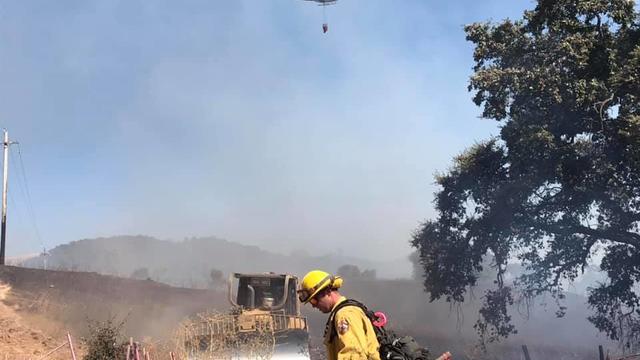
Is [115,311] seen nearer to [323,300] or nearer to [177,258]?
[323,300]

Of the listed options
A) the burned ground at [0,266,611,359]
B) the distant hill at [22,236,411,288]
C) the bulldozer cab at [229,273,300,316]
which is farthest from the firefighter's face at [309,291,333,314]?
the distant hill at [22,236,411,288]

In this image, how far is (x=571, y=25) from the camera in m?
17.9

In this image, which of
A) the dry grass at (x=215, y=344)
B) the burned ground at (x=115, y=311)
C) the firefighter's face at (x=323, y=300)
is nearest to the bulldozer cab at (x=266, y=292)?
the burned ground at (x=115, y=311)

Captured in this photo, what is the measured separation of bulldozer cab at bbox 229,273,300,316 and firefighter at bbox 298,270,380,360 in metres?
12.4

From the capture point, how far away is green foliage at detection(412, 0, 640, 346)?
17188mm

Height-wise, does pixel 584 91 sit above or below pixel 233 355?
above

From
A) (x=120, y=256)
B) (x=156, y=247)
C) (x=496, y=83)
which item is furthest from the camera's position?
(x=156, y=247)

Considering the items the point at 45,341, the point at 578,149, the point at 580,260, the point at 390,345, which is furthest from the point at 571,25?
the point at 45,341

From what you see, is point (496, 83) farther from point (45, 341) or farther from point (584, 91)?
point (45, 341)

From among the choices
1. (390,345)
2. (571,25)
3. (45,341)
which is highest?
(571,25)

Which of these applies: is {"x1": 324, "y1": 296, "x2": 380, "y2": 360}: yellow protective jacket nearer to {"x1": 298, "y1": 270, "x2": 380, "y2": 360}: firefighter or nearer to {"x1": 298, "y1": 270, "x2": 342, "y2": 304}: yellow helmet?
{"x1": 298, "y1": 270, "x2": 380, "y2": 360}: firefighter

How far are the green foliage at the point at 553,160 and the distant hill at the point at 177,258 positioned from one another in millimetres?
60614

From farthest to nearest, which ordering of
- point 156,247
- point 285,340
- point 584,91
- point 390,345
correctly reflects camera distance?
point 156,247 < point 584,91 < point 285,340 < point 390,345

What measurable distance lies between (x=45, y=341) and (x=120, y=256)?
78.3 meters
